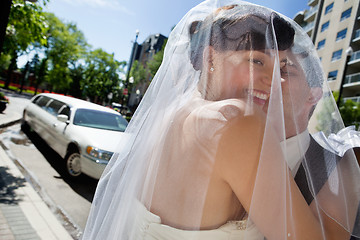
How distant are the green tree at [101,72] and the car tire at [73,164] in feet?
130

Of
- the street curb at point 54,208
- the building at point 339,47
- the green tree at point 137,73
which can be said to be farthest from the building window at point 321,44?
the street curb at point 54,208

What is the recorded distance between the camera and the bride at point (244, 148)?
92 centimetres

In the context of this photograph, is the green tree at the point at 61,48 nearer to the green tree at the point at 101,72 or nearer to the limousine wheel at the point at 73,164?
the green tree at the point at 101,72

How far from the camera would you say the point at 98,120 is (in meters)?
6.38

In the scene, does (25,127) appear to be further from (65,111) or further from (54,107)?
(65,111)

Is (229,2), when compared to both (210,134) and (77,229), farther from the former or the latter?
(77,229)

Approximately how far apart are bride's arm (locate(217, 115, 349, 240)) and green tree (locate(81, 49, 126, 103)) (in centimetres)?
4457

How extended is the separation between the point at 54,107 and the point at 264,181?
7516mm

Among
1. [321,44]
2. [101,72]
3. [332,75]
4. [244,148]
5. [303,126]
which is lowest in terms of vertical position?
[244,148]

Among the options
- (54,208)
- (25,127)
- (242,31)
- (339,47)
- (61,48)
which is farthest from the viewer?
(61,48)

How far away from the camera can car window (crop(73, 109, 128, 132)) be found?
20.0ft

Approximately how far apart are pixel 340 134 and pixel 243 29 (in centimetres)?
72

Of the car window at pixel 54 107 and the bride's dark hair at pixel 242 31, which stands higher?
the bride's dark hair at pixel 242 31

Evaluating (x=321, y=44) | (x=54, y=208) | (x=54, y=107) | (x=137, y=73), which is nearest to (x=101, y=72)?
(x=137, y=73)
